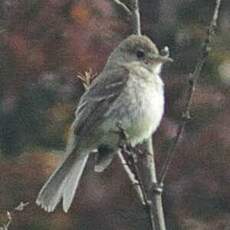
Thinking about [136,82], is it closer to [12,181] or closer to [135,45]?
[135,45]

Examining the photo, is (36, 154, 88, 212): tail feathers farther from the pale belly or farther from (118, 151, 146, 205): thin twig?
(118, 151, 146, 205): thin twig

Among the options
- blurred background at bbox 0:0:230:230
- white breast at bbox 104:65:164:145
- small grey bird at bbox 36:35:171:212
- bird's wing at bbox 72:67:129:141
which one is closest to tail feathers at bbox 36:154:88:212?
small grey bird at bbox 36:35:171:212

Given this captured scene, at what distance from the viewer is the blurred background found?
10.3 m

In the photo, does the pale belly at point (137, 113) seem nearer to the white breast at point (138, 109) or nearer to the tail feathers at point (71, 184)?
the white breast at point (138, 109)

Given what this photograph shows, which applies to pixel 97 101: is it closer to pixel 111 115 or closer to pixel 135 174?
pixel 111 115

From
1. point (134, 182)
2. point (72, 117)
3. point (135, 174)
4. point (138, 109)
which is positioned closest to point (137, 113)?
point (138, 109)

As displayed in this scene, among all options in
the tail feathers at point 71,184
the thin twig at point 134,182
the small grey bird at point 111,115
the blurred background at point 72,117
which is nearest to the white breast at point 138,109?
the small grey bird at point 111,115

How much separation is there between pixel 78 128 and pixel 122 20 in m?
3.30

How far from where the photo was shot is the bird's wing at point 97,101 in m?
7.52

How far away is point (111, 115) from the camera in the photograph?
7473 mm

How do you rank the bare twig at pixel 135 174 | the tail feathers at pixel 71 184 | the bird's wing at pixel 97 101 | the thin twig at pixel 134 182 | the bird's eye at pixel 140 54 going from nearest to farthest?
the bare twig at pixel 135 174, the thin twig at pixel 134 182, the tail feathers at pixel 71 184, the bird's wing at pixel 97 101, the bird's eye at pixel 140 54

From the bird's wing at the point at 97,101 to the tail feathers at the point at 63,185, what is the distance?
0.13 metres

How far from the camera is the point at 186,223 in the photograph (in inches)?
410

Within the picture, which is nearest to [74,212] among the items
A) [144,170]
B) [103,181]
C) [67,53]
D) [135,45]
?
[103,181]
